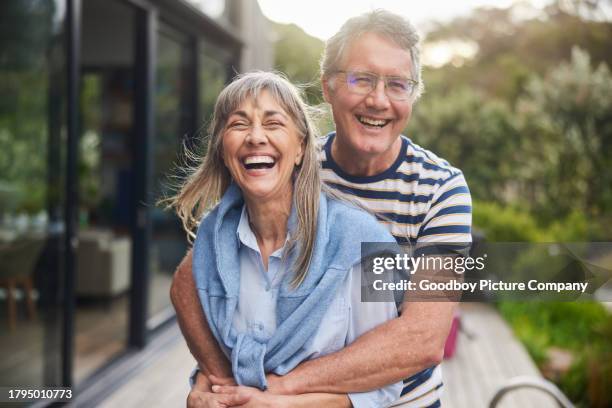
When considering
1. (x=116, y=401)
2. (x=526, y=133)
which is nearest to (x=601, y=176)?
(x=526, y=133)

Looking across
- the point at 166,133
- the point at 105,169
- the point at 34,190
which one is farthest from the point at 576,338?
the point at 105,169

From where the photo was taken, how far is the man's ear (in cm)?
114

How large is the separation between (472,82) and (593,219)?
972cm

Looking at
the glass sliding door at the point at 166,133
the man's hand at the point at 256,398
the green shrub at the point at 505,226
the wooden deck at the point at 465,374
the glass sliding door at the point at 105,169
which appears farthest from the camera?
the green shrub at the point at 505,226

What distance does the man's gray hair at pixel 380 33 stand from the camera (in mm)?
1068

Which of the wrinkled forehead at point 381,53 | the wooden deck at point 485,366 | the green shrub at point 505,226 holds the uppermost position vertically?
the wrinkled forehead at point 381,53

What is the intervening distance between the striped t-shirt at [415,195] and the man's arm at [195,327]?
12.1 inches

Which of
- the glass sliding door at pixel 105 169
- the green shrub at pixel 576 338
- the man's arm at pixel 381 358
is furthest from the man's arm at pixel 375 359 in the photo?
the glass sliding door at pixel 105 169

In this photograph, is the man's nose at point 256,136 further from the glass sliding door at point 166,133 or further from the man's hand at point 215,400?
the glass sliding door at point 166,133

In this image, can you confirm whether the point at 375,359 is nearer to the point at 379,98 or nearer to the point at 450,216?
the point at 450,216

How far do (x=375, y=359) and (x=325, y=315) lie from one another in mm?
109

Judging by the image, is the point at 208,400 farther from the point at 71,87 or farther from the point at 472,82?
the point at 472,82

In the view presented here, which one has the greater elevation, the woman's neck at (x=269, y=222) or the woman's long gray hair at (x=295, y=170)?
the woman's long gray hair at (x=295, y=170)

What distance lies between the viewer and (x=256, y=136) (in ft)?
3.43
